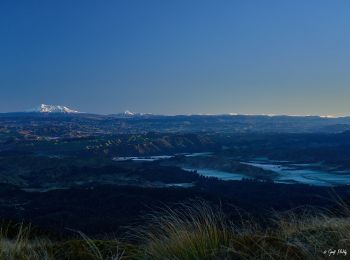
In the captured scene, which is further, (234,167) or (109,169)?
(234,167)

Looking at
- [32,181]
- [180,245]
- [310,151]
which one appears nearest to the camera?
[180,245]

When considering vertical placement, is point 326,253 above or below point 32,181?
above

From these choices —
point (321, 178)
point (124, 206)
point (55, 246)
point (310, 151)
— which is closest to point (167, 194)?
point (124, 206)

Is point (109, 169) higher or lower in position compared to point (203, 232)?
lower

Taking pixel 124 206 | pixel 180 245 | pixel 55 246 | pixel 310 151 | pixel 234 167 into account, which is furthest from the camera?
pixel 310 151

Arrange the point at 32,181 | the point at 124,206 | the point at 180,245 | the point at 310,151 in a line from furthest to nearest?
the point at 310,151
the point at 32,181
the point at 124,206
the point at 180,245

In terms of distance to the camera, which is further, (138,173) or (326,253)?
(138,173)

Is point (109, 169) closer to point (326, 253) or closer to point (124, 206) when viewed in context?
point (124, 206)

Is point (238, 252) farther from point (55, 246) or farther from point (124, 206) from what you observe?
point (124, 206)

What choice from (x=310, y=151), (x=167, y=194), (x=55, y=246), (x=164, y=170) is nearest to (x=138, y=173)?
(x=164, y=170)

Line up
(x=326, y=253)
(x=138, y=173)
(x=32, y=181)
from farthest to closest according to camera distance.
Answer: (x=138, y=173), (x=32, y=181), (x=326, y=253)
